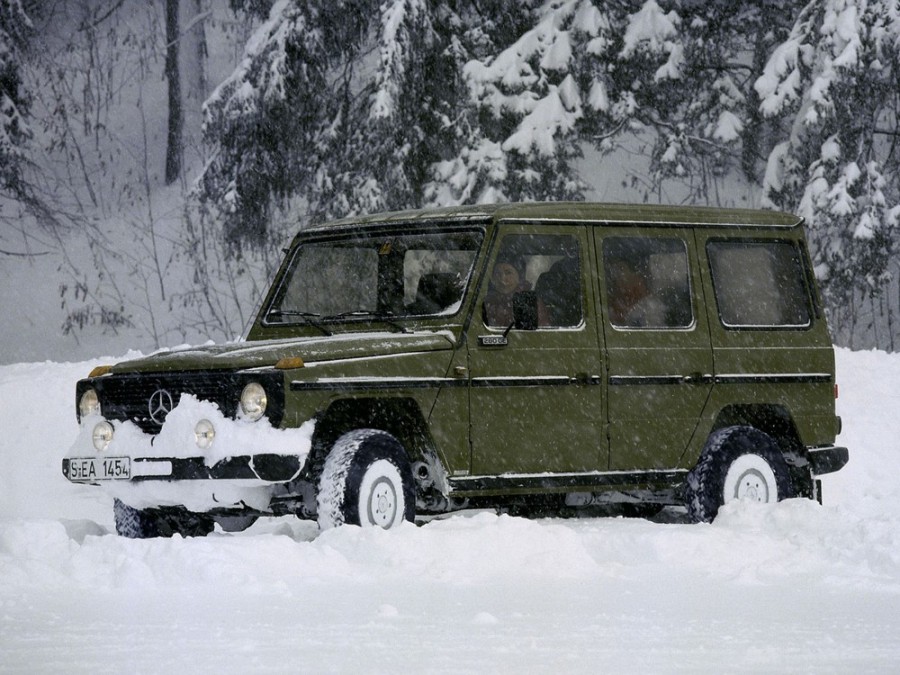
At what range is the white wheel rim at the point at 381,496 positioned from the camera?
8.56 m

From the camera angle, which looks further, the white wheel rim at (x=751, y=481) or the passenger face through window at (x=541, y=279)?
the white wheel rim at (x=751, y=481)

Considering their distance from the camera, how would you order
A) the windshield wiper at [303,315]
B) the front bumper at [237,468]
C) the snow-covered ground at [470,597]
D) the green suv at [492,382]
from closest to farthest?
the snow-covered ground at [470,597] → the front bumper at [237,468] → the green suv at [492,382] → the windshield wiper at [303,315]

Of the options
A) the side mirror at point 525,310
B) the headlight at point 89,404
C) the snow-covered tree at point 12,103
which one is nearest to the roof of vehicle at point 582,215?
the side mirror at point 525,310

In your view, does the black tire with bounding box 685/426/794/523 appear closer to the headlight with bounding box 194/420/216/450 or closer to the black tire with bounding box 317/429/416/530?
the black tire with bounding box 317/429/416/530

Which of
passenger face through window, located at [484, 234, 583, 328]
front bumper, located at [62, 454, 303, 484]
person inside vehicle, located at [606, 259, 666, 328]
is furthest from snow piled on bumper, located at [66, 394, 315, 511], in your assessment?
person inside vehicle, located at [606, 259, 666, 328]

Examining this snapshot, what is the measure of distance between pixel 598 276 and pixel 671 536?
1738 mm

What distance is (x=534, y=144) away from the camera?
21.9m

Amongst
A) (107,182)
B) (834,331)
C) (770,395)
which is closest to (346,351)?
(770,395)

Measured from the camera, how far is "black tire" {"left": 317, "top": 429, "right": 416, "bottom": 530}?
848 cm

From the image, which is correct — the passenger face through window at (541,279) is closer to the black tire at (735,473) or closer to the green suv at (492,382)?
the green suv at (492,382)

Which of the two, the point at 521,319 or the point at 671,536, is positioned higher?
the point at 521,319

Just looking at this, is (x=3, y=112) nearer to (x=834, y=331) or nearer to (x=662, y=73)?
(x=662, y=73)

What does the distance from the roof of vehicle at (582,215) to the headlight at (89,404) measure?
6.12 feet

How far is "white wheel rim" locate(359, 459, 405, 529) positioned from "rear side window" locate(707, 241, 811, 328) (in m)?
2.84
